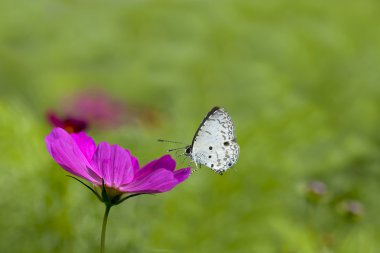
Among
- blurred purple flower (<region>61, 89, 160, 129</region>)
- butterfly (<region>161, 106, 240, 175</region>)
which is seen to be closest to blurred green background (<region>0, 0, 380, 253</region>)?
blurred purple flower (<region>61, 89, 160, 129</region>)

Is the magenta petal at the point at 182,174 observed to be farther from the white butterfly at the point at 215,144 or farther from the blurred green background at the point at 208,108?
the blurred green background at the point at 208,108

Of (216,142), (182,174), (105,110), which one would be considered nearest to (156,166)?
(182,174)

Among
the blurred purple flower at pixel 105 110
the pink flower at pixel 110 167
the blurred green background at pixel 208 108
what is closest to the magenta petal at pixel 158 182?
the pink flower at pixel 110 167

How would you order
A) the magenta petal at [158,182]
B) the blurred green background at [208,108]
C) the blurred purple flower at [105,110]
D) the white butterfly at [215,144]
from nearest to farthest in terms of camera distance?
the magenta petal at [158,182] < the white butterfly at [215,144] < the blurred green background at [208,108] < the blurred purple flower at [105,110]

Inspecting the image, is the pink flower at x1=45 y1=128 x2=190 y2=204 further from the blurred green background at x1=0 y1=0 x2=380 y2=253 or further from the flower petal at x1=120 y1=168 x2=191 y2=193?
the blurred green background at x1=0 y1=0 x2=380 y2=253

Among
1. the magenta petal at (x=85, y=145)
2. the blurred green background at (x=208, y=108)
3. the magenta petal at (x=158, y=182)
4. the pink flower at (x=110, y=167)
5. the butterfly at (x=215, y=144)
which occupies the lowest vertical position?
the magenta petal at (x=158, y=182)

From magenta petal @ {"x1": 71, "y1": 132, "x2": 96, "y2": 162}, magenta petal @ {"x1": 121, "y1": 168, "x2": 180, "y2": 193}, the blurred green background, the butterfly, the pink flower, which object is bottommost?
magenta petal @ {"x1": 121, "y1": 168, "x2": 180, "y2": 193}

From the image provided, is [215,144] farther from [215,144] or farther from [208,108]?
[208,108]

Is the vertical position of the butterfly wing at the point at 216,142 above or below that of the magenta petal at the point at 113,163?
above
